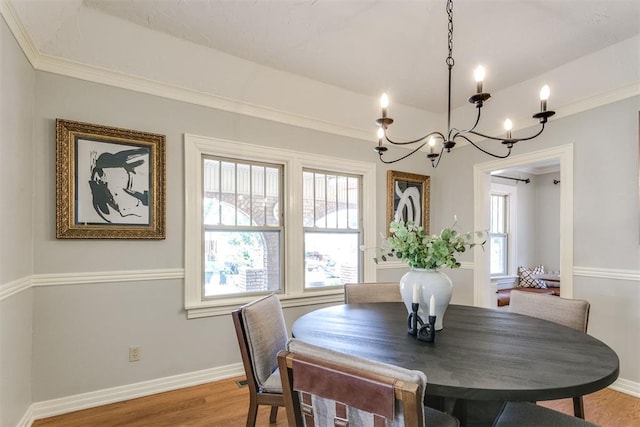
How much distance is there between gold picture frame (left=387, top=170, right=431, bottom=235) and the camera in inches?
155

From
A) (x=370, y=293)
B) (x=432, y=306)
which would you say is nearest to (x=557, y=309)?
(x=432, y=306)

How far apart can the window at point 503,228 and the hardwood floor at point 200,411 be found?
3.22 metres

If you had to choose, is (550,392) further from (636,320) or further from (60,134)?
(60,134)

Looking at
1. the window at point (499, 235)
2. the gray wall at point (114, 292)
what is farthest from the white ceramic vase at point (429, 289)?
the window at point (499, 235)

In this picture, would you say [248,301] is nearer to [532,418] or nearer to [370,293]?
[370,293]

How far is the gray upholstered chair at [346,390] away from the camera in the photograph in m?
0.85

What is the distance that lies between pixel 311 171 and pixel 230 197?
885 millimetres

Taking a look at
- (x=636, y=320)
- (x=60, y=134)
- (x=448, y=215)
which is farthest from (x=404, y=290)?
(x=448, y=215)

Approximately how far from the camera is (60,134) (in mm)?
2295

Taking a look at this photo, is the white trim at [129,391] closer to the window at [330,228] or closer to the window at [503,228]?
the window at [330,228]

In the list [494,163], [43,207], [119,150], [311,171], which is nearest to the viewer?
[43,207]

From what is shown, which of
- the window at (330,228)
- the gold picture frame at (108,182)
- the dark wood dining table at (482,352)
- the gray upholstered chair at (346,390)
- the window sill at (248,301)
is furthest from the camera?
the window at (330,228)

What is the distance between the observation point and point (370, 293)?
278 centimetres

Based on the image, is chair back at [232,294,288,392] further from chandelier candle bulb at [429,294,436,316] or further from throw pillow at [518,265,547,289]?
throw pillow at [518,265,547,289]
